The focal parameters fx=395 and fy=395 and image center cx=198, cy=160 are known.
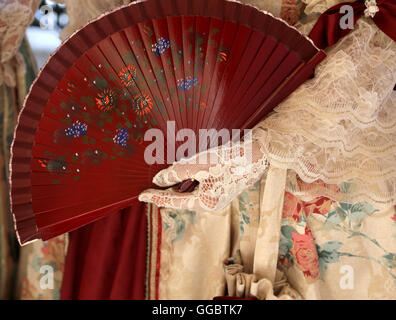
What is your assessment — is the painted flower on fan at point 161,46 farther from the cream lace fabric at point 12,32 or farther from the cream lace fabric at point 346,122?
the cream lace fabric at point 12,32

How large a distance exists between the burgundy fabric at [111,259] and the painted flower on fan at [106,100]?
0.34m

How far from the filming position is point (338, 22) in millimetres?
854

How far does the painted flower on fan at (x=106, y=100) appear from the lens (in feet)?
2.97

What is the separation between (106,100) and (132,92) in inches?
2.5

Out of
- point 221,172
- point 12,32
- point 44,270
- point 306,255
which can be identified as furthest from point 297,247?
point 12,32

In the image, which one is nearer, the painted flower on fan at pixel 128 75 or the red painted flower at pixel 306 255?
the painted flower on fan at pixel 128 75

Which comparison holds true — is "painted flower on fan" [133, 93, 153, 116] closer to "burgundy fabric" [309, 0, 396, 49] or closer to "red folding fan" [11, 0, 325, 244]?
"red folding fan" [11, 0, 325, 244]

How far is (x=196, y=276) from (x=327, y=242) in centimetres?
38

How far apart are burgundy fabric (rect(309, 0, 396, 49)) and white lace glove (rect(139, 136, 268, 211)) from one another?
0.90ft

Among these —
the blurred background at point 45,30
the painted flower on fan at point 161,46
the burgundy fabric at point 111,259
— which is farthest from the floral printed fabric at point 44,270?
the painted flower on fan at point 161,46

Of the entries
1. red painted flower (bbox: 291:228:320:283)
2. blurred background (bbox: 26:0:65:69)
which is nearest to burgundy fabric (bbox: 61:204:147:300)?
red painted flower (bbox: 291:228:320:283)

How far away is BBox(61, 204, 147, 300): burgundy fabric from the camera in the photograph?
3.73 feet

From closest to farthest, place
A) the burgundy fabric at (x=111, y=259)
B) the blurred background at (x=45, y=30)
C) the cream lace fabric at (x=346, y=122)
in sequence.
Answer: the cream lace fabric at (x=346, y=122), the burgundy fabric at (x=111, y=259), the blurred background at (x=45, y=30)
